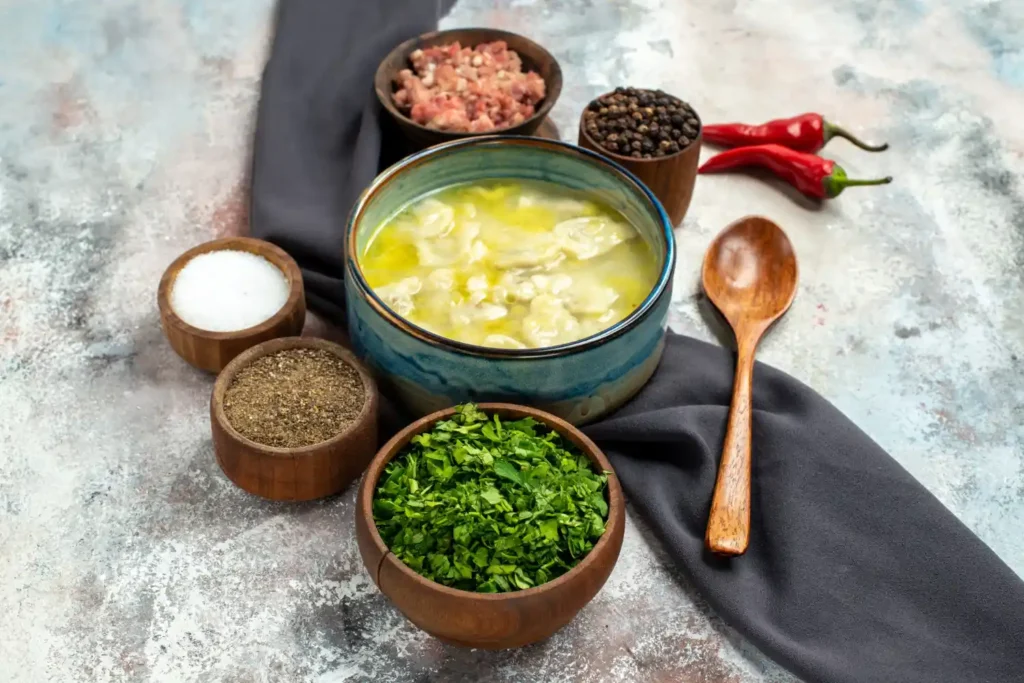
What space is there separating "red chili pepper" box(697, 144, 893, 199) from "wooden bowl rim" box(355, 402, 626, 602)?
3.56 ft

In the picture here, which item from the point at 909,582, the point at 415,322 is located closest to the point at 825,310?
the point at 909,582

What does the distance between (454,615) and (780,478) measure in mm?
666

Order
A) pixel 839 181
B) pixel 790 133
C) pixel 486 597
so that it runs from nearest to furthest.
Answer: pixel 486 597 → pixel 839 181 → pixel 790 133

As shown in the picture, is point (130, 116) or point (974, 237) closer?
point (974, 237)

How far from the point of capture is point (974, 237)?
253 centimetres

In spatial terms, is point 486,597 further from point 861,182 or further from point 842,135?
point 842,135

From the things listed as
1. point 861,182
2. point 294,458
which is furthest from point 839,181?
point 294,458

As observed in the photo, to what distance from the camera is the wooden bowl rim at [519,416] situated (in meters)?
1.57

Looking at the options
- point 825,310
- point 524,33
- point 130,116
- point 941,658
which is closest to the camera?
point 941,658

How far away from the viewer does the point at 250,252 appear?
2197mm

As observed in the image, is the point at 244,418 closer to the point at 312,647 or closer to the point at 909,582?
the point at 312,647

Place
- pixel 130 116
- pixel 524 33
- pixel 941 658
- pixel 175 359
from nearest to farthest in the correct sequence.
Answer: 1. pixel 941 658
2. pixel 175 359
3. pixel 130 116
4. pixel 524 33

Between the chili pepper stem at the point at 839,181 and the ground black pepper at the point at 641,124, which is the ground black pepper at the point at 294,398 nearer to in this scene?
the ground black pepper at the point at 641,124

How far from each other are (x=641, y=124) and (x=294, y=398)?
992mm
